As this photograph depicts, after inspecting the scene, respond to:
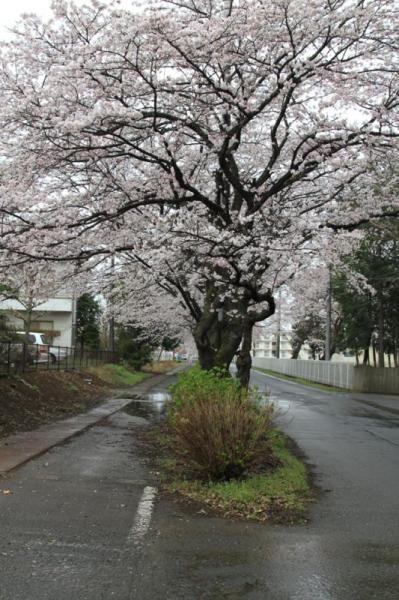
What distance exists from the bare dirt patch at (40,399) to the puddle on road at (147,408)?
114cm

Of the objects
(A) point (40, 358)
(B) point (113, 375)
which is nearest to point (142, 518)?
(A) point (40, 358)

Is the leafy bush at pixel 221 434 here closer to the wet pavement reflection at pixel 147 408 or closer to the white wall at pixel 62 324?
the wet pavement reflection at pixel 147 408

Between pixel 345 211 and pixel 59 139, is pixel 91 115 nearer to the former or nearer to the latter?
pixel 59 139

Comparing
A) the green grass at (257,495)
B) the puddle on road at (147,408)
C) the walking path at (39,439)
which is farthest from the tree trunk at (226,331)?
the green grass at (257,495)

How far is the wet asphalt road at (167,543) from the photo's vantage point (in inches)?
169

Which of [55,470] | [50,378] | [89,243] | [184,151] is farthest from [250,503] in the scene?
[50,378]

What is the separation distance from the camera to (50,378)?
18.1 meters

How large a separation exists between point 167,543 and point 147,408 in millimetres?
12184

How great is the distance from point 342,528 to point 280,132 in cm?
896

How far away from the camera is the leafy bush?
700 centimetres

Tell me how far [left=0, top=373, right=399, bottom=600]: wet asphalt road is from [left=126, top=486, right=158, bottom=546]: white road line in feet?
0.04

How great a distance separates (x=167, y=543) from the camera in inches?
205

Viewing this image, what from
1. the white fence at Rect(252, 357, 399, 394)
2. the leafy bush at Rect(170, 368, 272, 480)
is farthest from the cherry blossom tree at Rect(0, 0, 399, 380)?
the white fence at Rect(252, 357, 399, 394)

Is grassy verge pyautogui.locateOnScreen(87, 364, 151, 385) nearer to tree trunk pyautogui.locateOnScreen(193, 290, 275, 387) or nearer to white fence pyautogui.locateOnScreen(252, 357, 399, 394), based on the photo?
white fence pyautogui.locateOnScreen(252, 357, 399, 394)
